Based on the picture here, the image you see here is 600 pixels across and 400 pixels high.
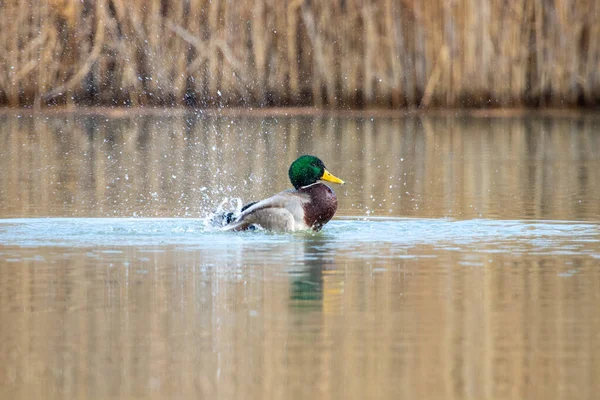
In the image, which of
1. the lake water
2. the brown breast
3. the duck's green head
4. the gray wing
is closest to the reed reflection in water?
the lake water

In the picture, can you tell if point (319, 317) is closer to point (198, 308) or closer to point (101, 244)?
point (198, 308)

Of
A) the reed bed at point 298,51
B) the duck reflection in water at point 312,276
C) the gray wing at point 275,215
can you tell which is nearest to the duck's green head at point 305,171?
the gray wing at point 275,215

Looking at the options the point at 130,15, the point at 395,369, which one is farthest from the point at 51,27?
the point at 395,369

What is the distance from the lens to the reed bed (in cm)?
1728

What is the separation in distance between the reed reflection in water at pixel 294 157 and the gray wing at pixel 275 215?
1209 mm

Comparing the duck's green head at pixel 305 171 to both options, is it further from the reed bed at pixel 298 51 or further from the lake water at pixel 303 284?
the reed bed at pixel 298 51

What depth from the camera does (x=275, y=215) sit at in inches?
322

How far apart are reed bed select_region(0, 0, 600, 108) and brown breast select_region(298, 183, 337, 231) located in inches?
358

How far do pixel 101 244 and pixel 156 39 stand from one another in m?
9.77

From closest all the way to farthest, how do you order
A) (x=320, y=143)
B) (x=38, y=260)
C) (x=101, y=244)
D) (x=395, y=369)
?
(x=395, y=369)
(x=38, y=260)
(x=101, y=244)
(x=320, y=143)

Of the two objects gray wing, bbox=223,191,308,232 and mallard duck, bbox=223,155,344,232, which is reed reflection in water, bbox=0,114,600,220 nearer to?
mallard duck, bbox=223,155,344,232

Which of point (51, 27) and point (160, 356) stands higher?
point (51, 27)

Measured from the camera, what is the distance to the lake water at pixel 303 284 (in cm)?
456

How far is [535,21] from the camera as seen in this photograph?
57.6ft
